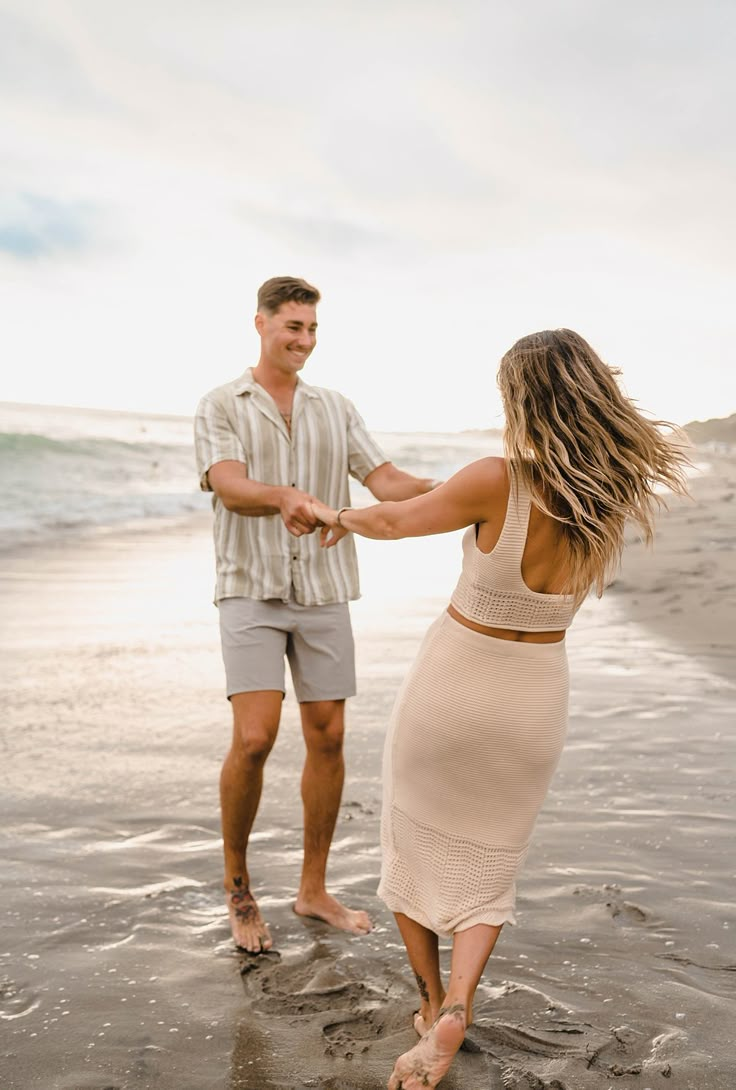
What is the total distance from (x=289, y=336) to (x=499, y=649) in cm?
191

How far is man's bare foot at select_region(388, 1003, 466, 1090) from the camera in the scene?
2.87 m

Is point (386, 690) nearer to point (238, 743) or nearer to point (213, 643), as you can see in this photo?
point (213, 643)

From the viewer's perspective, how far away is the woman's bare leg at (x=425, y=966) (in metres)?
3.21

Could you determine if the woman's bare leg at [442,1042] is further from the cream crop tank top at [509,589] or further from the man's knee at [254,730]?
the man's knee at [254,730]

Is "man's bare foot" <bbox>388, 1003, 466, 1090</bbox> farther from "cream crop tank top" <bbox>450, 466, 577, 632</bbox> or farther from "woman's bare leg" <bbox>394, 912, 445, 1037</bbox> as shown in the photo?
"cream crop tank top" <bbox>450, 466, 577, 632</bbox>

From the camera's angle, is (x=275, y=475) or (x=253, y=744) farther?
(x=275, y=475)

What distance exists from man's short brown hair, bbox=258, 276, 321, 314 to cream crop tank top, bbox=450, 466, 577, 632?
1749 mm

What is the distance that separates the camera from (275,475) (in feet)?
14.2

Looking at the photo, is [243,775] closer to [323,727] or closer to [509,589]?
[323,727]

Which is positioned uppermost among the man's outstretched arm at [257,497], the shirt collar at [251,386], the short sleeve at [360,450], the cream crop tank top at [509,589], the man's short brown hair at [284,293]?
the man's short brown hair at [284,293]

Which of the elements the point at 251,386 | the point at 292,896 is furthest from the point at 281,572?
the point at 292,896

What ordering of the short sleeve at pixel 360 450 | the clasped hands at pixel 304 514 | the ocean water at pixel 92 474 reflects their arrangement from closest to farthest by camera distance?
the clasped hands at pixel 304 514 < the short sleeve at pixel 360 450 < the ocean water at pixel 92 474

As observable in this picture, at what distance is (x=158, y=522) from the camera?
750 inches

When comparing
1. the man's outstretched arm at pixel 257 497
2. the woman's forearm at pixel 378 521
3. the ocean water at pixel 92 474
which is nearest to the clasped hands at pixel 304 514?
the man's outstretched arm at pixel 257 497
